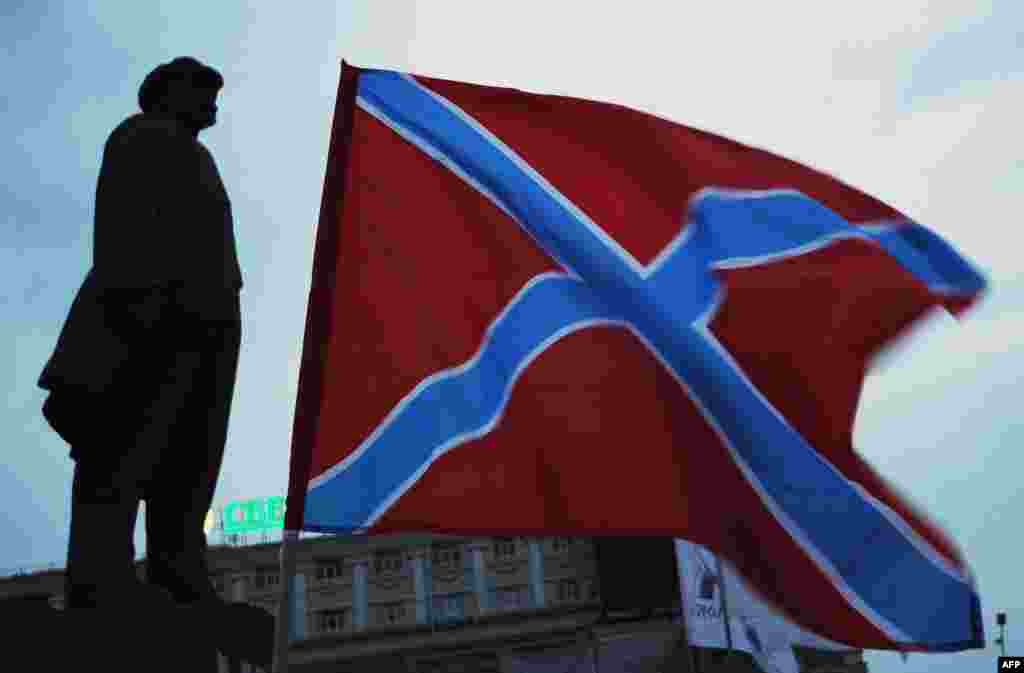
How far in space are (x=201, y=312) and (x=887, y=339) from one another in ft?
→ 10.3

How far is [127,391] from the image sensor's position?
4633 mm

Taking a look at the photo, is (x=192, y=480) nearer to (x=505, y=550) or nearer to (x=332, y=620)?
(x=505, y=550)

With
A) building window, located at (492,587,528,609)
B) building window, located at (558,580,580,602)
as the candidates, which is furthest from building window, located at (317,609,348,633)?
building window, located at (558,580,580,602)

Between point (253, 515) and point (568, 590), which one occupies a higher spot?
point (253, 515)

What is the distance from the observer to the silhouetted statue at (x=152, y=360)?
14.6ft

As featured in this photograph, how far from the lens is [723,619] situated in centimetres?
1576

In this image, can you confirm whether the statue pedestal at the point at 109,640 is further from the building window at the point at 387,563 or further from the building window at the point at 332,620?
the building window at the point at 387,563

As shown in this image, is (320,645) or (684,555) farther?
(320,645)

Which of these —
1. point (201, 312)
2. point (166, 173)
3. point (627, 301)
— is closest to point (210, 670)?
point (201, 312)

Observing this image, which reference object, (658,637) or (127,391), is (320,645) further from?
(127,391)

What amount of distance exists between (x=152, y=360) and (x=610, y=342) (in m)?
2.08

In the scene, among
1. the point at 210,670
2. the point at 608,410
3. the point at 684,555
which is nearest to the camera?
the point at 210,670

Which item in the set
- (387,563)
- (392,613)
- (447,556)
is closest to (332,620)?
(392,613)

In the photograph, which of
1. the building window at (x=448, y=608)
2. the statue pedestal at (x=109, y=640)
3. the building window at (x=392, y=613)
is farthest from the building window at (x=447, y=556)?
the statue pedestal at (x=109, y=640)
